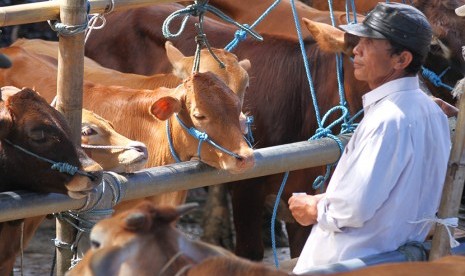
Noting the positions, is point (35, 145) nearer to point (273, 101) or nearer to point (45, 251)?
point (273, 101)

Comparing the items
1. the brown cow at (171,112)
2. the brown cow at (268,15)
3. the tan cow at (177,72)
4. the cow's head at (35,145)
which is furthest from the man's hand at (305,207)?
the brown cow at (268,15)

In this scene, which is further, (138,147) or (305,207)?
(138,147)

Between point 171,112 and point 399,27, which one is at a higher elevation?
point 399,27

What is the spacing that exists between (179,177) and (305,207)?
596 millimetres

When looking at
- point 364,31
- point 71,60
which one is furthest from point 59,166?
point 364,31

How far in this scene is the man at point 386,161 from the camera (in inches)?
152

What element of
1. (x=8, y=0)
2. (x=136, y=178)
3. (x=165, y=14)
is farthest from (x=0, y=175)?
(x=8, y=0)

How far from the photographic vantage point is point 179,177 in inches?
175

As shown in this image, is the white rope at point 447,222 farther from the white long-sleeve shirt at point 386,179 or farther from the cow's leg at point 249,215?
the cow's leg at point 249,215

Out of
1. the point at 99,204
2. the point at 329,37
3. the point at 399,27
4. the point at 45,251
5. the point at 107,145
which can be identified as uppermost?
the point at 399,27

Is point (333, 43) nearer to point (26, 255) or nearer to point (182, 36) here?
point (182, 36)

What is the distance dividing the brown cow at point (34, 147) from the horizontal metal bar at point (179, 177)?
25cm

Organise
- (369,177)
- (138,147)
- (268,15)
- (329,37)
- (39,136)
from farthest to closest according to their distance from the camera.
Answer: (268,15) < (329,37) < (138,147) < (39,136) < (369,177)

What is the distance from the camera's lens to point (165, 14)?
7180mm
